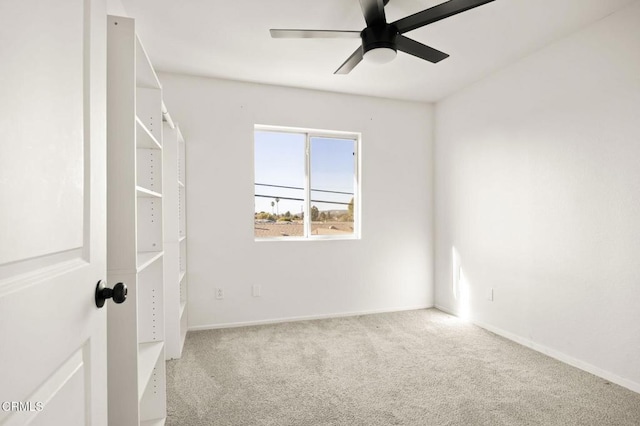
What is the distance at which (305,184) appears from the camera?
387cm

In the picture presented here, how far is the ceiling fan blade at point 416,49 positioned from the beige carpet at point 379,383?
2207 millimetres

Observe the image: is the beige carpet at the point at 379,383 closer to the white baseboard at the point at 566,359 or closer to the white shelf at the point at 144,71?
the white baseboard at the point at 566,359

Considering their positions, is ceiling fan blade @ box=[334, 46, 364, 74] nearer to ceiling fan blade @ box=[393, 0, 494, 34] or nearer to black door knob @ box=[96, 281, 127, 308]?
ceiling fan blade @ box=[393, 0, 494, 34]

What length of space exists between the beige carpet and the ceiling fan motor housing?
2.16 meters

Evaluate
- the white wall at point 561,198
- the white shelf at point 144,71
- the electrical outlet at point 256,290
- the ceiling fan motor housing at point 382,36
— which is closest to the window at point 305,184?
the electrical outlet at point 256,290

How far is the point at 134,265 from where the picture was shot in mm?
1274

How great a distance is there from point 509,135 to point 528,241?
99cm

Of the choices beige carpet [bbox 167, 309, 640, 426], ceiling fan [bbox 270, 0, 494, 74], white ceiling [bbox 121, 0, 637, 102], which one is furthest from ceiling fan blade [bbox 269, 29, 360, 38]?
beige carpet [bbox 167, 309, 640, 426]

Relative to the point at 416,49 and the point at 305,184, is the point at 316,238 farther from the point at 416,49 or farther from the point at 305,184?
the point at 416,49

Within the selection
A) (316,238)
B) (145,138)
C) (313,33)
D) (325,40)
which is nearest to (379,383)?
(316,238)

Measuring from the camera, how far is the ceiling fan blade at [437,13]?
5.68 feet

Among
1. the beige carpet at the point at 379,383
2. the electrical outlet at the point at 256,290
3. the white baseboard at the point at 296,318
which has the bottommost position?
the beige carpet at the point at 379,383

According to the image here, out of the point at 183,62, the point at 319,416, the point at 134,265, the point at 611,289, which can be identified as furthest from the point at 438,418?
the point at 183,62

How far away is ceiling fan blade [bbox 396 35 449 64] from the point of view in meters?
2.10
